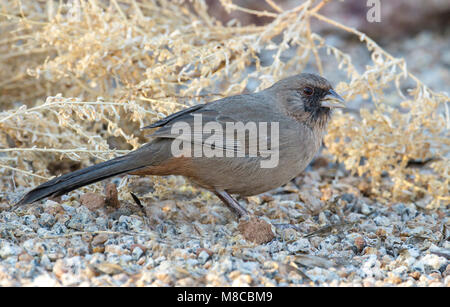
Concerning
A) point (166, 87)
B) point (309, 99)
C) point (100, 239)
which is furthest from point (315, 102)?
point (100, 239)

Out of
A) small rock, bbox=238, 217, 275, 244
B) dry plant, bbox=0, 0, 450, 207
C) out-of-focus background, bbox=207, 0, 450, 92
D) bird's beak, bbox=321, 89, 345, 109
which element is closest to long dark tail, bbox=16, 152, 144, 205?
dry plant, bbox=0, 0, 450, 207

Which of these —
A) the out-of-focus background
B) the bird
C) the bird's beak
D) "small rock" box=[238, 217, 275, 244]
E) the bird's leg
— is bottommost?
"small rock" box=[238, 217, 275, 244]

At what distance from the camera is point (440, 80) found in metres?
7.30

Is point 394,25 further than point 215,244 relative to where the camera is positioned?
Yes

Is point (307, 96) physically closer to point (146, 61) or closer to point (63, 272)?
point (146, 61)

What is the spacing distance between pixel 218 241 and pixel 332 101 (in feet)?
4.34

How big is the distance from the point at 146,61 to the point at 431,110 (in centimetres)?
229

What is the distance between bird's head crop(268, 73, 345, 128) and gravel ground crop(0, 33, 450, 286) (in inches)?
29.2

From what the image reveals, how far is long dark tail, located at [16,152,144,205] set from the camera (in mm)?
3635

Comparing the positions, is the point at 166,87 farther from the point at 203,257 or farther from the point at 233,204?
the point at 203,257

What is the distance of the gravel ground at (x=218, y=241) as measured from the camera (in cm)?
311

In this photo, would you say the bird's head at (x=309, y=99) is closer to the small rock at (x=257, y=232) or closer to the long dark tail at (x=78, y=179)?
the small rock at (x=257, y=232)

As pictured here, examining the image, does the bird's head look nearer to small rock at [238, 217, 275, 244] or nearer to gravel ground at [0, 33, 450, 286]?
gravel ground at [0, 33, 450, 286]

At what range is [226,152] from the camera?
3.92 meters
